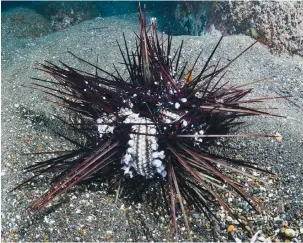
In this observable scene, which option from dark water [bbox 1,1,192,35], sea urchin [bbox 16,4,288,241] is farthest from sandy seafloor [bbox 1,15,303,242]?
dark water [bbox 1,1,192,35]

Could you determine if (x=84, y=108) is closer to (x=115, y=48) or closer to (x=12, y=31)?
(x=115, y=48)

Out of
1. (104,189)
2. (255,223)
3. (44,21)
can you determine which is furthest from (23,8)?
(255,223)

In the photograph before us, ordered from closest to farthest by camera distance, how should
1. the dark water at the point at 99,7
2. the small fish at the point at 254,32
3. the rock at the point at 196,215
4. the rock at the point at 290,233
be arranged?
the rock at the point at 290,233, the rock at the point at 196,215, the small fish at the point at 254,32, the dark water at the point at 99,7

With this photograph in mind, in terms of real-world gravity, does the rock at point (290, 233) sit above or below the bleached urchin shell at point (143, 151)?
below

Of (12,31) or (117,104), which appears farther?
(12,31)

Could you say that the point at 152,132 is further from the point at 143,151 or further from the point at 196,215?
the point at 196,215

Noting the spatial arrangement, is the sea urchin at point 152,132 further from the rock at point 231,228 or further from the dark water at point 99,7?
the dark water at point 99,7

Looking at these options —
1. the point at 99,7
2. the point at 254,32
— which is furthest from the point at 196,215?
the point at 99,7

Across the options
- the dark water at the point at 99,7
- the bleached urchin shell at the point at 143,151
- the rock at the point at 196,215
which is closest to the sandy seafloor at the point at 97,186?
the rock at the point at 196,215
